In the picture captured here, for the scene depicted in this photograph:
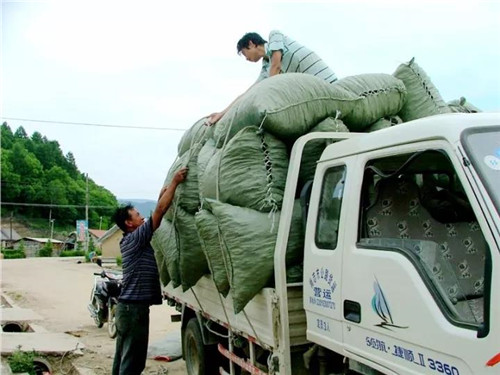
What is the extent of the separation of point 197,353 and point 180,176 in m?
1.86

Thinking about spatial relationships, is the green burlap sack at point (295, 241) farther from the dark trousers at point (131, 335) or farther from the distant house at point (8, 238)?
the distant house at point (8, 238)

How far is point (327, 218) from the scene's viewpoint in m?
3.29

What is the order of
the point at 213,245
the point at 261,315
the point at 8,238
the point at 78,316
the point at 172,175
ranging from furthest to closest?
1. the point at 8,238
2. the point at 78,316
3. the point at 172,175
4. the point at 213,245
5. the point at 261,315

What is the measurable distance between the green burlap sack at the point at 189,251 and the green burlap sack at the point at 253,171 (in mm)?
955

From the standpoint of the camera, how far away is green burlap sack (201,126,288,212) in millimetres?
3688

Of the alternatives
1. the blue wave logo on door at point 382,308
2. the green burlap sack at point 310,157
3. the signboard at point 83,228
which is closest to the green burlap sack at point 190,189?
the green burlap sack at point 310,157

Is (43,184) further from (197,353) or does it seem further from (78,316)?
(197,353)

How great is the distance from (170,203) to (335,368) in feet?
7.01

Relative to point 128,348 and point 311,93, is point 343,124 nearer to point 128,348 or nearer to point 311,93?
point 311,93

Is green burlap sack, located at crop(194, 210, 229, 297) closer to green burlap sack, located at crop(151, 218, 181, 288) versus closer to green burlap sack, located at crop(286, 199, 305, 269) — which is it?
green burlap sack, located at crop(286, 199, 305, 269)

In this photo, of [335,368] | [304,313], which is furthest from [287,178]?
[335,368]

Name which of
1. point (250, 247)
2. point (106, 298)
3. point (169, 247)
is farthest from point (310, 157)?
point (106, 298)

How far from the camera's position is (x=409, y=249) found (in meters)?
2.72

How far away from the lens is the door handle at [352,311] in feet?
9.48
